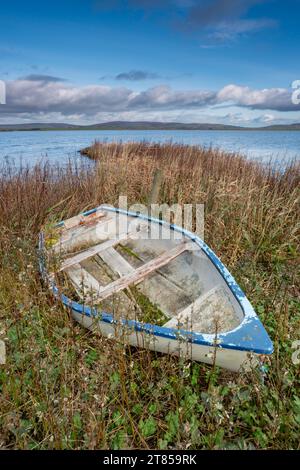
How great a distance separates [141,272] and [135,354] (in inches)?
33.8

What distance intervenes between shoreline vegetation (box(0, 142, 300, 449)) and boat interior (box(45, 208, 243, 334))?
0.31m

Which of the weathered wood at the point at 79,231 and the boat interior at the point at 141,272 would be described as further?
the weathered wood at the point at 79,231

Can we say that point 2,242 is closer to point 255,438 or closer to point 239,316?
point 239,316

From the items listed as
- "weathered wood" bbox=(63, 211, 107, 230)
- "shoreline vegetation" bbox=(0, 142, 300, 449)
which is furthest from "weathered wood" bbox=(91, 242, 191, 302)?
"weathered wood" bbox=(63, 211, 107, 230)

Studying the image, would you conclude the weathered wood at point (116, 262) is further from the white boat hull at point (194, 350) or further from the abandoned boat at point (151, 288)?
the white boat hull at point (194, 350)

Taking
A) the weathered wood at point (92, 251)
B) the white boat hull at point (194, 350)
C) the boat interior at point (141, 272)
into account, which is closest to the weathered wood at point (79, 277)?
the boat interior at point (141, 272)

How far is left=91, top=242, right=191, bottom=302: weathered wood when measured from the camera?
2.91 metres

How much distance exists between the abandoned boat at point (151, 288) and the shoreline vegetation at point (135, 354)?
16 cm

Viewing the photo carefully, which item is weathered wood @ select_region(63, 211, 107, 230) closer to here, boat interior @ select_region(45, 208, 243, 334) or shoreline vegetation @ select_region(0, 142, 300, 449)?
boat interior @ select_region(45, 208, 243, 334)

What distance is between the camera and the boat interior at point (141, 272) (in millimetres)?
2785

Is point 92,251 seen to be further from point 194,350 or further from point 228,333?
point 228,333

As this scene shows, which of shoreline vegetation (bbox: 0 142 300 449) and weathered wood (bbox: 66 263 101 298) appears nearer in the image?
shoreline vegetation (bbox: 0 142 300 449)

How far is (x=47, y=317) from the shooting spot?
9.41 feet
